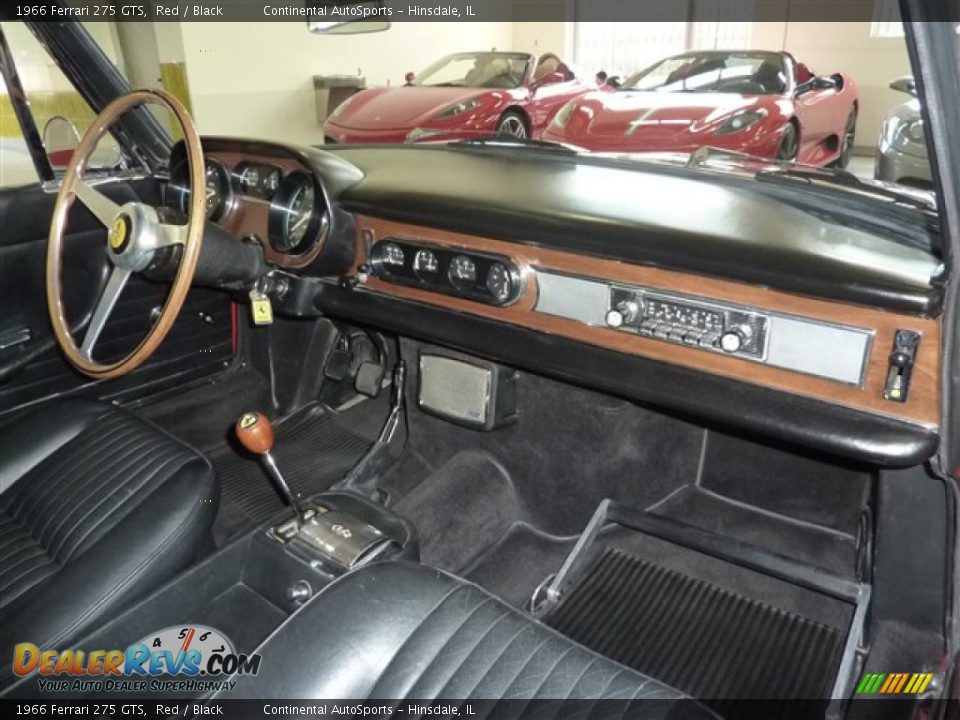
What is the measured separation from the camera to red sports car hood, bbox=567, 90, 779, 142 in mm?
2998

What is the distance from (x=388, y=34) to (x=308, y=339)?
24.5 ft

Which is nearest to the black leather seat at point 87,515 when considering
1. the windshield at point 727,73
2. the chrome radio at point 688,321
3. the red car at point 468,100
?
the chrome radio at point 688,321

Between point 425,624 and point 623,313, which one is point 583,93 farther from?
point 425,624

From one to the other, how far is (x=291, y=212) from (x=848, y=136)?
1.99 m

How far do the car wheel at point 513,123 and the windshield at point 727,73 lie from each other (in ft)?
7.76

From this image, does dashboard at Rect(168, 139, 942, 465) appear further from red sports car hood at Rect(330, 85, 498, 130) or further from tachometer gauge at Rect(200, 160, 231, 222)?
red sports car hood at Rect(330, 85, 498, 130)

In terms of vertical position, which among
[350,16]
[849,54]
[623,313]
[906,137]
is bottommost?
[623,313]

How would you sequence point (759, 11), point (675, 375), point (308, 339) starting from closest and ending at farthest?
point (675, 375) → point (308, 339) → point (759, 11)

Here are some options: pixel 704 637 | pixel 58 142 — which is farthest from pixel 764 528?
pixel 58 142

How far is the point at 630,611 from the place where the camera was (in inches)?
76.5

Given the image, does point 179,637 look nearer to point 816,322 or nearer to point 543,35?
point 816,322

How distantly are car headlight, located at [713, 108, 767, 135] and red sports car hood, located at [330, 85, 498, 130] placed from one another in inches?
111

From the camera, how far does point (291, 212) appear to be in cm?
212

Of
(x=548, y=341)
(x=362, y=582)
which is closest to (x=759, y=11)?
(x=548, y=341)
